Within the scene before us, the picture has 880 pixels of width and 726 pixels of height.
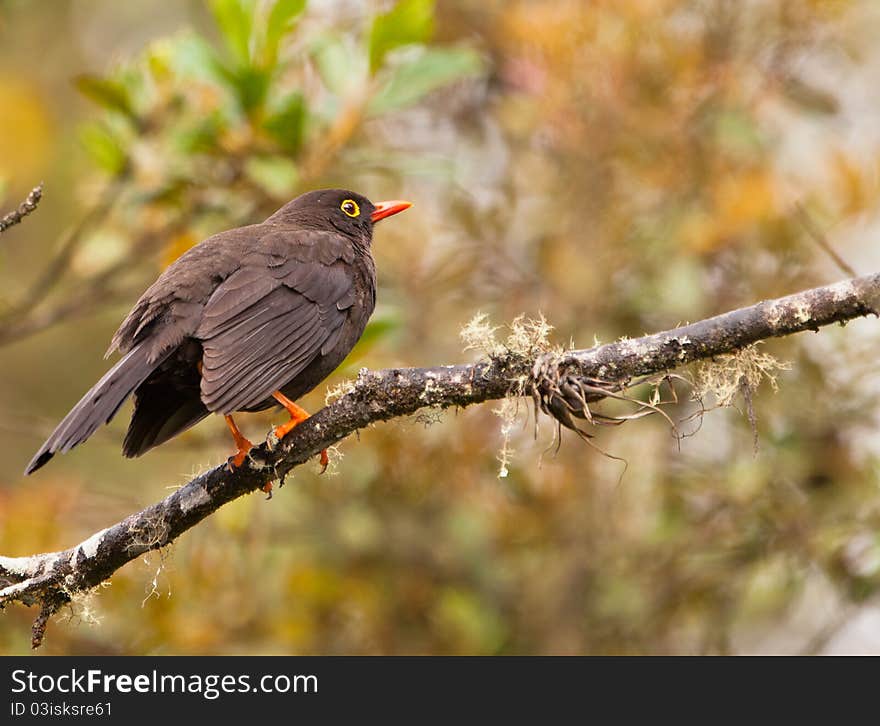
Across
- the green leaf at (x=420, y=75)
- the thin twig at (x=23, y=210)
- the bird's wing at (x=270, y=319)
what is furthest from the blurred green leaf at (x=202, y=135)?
the thin twig at (x=23, y=210)

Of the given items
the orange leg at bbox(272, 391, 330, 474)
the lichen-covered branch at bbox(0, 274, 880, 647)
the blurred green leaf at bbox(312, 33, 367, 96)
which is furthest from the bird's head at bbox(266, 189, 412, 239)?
the lichen-covered branch at bbox(0, 274, 880, 647)

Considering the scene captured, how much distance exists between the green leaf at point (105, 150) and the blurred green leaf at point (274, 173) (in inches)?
27.8

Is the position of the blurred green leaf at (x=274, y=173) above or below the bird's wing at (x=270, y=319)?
above

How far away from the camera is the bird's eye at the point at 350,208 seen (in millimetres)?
5910

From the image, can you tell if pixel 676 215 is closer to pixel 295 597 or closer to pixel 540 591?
pixel 540 591

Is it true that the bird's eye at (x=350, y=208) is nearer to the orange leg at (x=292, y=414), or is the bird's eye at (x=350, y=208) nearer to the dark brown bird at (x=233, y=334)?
the dark brown bird at (x=233, y=334)

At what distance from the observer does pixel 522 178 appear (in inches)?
305

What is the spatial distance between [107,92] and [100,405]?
7.77ft

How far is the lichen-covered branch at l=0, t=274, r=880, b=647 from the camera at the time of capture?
3355 mm

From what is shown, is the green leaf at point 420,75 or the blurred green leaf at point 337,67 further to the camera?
the blurred green leaf at point 337,67

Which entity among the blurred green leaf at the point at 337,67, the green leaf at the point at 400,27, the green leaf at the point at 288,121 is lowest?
the green leaf at the point at 288,121

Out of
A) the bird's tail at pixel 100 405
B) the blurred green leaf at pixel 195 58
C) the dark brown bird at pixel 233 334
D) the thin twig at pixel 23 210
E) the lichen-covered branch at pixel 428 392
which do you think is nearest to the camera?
the lichen-covered branch at pixel 428 392

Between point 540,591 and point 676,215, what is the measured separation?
2473 millimetres
